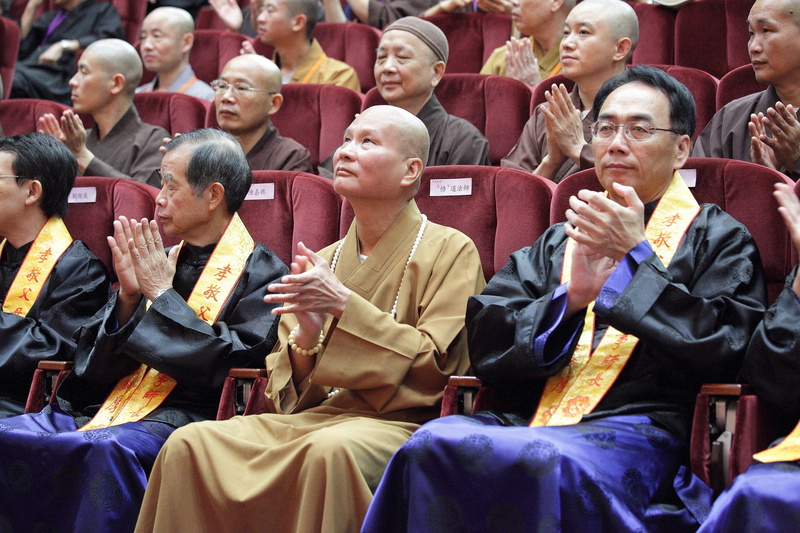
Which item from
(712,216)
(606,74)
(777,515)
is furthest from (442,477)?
(606,74)

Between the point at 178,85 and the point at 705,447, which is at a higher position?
the point at 178,85

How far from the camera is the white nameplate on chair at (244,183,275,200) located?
319 centimetres

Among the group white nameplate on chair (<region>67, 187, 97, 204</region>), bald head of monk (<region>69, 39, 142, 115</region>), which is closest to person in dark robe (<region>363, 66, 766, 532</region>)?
white nameplate on chair (<region>67, 187, 97, 204</region>)

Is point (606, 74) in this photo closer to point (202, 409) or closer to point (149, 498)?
point (202, 409)

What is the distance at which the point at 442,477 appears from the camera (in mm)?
1976

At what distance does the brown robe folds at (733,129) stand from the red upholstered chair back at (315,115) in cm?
145

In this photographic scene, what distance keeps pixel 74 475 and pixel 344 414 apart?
663 mm

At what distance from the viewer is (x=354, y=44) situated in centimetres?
515

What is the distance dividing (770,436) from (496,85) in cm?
226

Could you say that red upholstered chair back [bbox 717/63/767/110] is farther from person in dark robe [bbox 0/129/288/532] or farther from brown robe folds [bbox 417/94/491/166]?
person in dark robe [bbox 0/129/288/532]

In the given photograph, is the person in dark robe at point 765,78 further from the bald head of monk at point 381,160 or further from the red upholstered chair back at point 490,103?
the bald head of monk at point 381,160

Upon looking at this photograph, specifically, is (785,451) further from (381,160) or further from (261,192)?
(261,192)

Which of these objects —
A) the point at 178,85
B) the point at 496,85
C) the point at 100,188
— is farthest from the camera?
the point at 178,85

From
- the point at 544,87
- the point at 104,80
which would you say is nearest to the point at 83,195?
the point at 104,80
